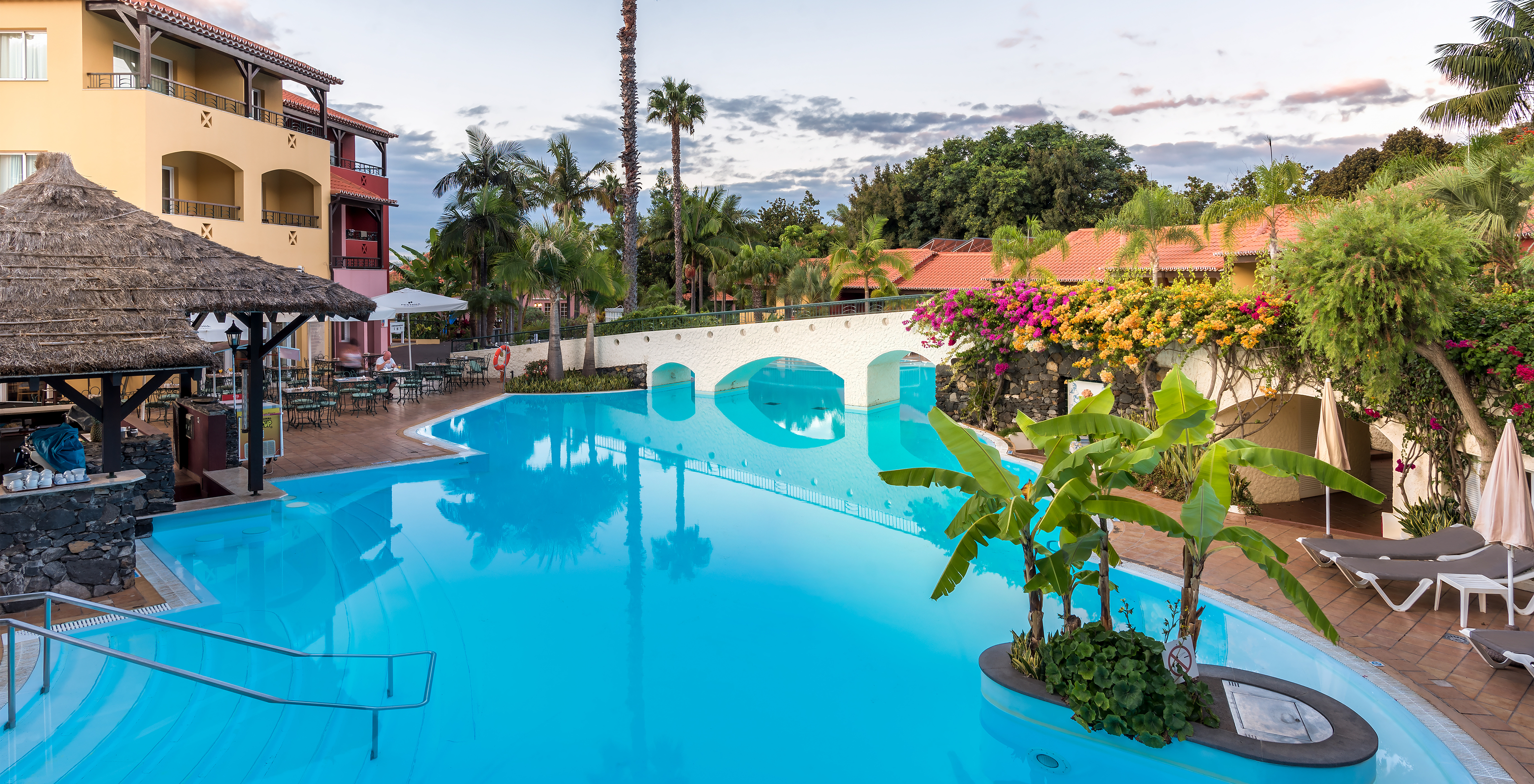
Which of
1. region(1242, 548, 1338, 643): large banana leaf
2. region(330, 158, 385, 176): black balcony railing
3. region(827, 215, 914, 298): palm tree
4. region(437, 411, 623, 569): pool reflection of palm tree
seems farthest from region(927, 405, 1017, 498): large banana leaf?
region(330, 158, 385, 176): black balcony railing

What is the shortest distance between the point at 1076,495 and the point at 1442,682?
3.20m

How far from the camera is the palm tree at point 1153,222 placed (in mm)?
22703

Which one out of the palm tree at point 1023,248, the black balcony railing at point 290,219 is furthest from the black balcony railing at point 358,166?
the palm tree at point 1023,248

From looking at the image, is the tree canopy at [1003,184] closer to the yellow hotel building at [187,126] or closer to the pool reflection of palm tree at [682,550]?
the yellow hotel building at [187,126]

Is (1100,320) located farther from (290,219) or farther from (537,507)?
(290,219)

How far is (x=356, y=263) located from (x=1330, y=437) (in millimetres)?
28309

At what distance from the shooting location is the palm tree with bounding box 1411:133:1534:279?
11891mm

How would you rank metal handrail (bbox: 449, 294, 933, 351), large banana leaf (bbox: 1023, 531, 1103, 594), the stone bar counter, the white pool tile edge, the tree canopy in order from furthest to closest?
the tree canopy, metal handrail (bbox: 449, 294, 933, 351), the stone bar counter, large banana leaf (bbox: 1023, 531, 1103, 594), the white pool tile edge

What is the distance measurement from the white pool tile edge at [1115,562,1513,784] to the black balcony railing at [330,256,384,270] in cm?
2654

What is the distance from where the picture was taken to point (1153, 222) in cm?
2277

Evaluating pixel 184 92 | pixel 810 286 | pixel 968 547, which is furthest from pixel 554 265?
pixel 968 547

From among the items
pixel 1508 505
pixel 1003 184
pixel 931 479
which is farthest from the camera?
pixel 1003 184

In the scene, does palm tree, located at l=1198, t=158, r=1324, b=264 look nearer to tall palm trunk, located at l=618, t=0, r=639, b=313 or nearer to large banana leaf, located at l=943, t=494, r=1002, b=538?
large banana leaf, located at l=943, t=494, r=1002, b=538

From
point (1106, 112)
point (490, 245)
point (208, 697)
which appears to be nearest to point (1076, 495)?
point (208, 697)
